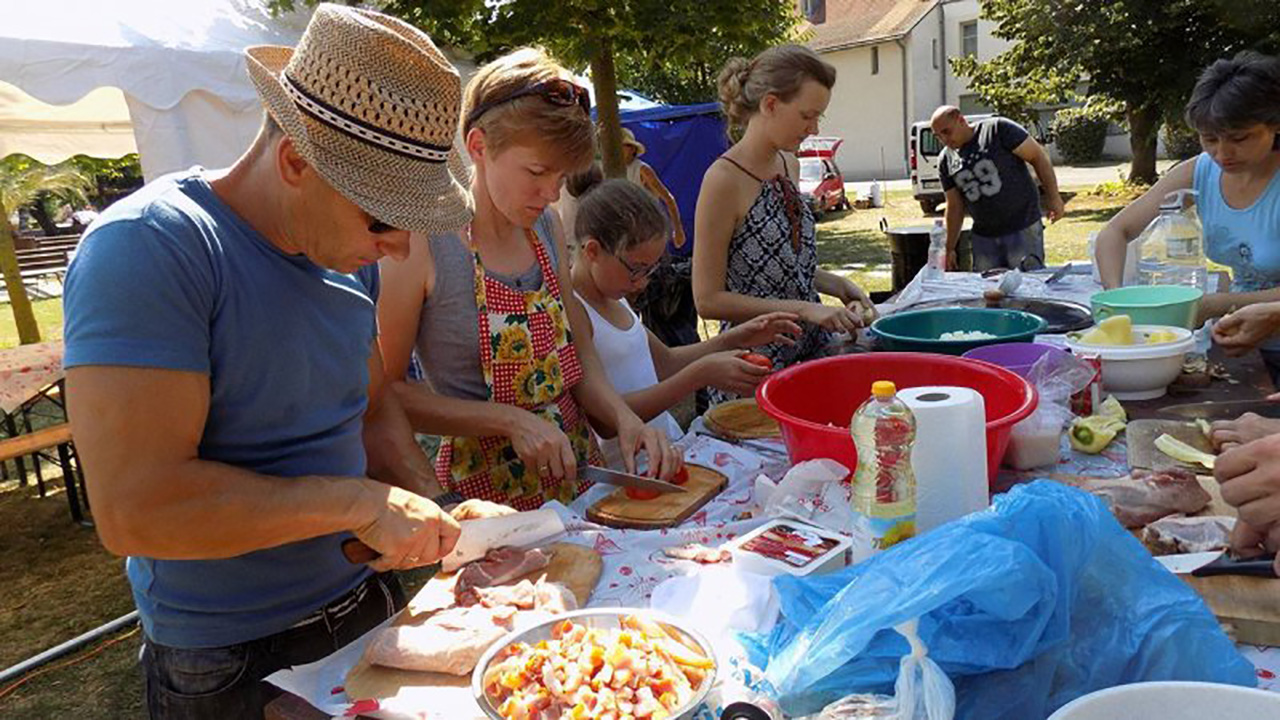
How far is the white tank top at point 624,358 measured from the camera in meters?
2.69

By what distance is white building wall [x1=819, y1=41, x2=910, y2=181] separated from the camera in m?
28.8

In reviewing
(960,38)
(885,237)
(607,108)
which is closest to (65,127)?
(607,108)

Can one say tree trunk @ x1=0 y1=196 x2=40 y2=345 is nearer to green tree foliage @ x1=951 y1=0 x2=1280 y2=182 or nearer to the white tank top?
the white tank top

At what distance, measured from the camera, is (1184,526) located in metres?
1.57

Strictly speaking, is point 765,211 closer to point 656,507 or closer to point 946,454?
point 656,507

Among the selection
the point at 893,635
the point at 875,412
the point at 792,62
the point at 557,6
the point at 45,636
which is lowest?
the point at 45,636

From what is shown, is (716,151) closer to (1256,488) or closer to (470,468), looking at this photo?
(470,468)

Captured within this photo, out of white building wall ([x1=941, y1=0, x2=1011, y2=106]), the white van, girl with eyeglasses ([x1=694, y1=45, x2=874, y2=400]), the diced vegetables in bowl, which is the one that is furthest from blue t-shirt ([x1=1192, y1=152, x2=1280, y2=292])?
white building wall ([x1=941, y1=0, x2=1011, y2=106])

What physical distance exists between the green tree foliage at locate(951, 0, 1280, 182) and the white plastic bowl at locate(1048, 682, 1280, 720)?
52.5ft

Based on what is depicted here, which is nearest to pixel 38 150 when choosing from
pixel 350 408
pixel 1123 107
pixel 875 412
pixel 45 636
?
pixel 45 636

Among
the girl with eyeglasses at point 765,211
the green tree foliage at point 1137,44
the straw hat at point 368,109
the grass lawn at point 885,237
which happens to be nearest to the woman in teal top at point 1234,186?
the girl with eyeglasses at point 765,211

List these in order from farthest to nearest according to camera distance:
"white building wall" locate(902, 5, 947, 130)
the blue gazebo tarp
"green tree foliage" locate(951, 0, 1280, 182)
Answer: "white building wall" locate(902, 5, 947, 130)
"green tree foliage" locate(951, 0, 1280, 182)
the blue gazebo tarp

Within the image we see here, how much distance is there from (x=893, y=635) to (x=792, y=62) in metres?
2.44

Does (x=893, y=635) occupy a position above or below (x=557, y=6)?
below
